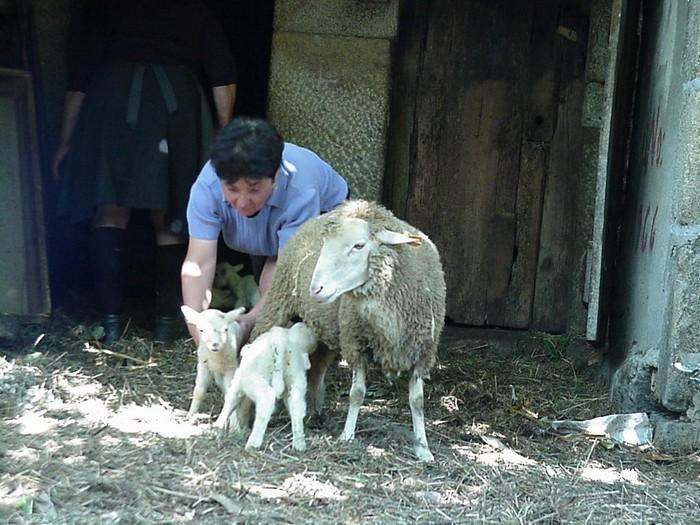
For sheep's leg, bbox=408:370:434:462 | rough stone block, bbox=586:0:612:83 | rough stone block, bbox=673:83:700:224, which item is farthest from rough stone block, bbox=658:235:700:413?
rough stone block, bbox=586:0:612:83

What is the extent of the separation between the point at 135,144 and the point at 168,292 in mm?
849

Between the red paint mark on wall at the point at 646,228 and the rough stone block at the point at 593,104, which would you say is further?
the rough stone block at the point at 593,104

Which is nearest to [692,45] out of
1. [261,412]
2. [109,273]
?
[261,412]

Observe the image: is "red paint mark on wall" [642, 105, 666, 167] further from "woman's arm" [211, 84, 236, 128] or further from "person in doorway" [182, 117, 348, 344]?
"woman's arm" [211, 84, 236, 128]

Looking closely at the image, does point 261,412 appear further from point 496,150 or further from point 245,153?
point 496,150

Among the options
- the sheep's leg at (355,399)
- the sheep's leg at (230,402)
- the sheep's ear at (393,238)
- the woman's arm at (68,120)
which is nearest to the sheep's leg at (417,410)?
the sheep's leg at (355,399)

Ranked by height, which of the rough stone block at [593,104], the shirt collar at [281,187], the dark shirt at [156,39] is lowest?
the shirt collar at [281,187]

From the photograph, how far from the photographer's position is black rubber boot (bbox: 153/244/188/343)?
21.0 ft

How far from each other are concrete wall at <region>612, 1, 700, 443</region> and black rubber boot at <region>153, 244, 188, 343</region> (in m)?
2.38

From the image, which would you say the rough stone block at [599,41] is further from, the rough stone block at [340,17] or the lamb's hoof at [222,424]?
the lamb's hoof at [222,424]

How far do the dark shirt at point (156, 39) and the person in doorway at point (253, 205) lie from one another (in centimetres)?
136

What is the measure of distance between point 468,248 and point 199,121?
1853 millimetres

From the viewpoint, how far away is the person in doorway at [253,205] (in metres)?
4.70

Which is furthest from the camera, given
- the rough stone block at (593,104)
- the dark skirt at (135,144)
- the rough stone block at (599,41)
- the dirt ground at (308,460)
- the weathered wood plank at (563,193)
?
the weathered wood plank at (563,193)
